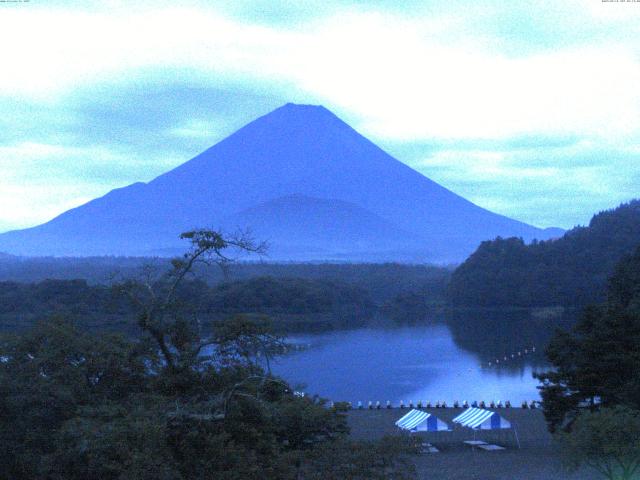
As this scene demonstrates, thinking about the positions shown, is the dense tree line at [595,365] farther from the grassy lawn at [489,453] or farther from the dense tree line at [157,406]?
the dense tree line at [157,406]

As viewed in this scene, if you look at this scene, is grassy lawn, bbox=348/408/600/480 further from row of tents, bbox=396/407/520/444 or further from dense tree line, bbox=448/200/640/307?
dense tree line, bbox=448/200/640/307

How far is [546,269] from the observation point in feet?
158

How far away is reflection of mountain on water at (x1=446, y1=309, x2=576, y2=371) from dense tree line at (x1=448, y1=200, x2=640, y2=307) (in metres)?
1.63

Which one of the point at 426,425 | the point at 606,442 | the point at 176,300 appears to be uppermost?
the point at 176,300

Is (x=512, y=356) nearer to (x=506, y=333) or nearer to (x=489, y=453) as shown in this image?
(x=506, y=333)

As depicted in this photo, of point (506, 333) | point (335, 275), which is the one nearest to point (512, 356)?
point (506, 333)

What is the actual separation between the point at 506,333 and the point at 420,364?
9988mm

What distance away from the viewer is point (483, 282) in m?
48.9

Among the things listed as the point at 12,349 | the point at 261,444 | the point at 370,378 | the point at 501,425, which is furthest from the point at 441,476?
the point at 370,378

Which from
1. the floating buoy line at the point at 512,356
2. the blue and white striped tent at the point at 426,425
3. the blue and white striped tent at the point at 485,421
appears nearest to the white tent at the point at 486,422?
the blue and white striped tent at the point at 485,421

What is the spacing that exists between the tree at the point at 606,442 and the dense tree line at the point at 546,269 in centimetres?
3598

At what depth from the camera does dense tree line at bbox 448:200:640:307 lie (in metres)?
46.6

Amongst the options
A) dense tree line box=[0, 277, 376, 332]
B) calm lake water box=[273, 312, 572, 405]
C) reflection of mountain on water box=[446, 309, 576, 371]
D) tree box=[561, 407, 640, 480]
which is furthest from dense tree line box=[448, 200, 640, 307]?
tree box=[561, 407, 640, 480]

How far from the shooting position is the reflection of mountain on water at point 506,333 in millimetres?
27573
